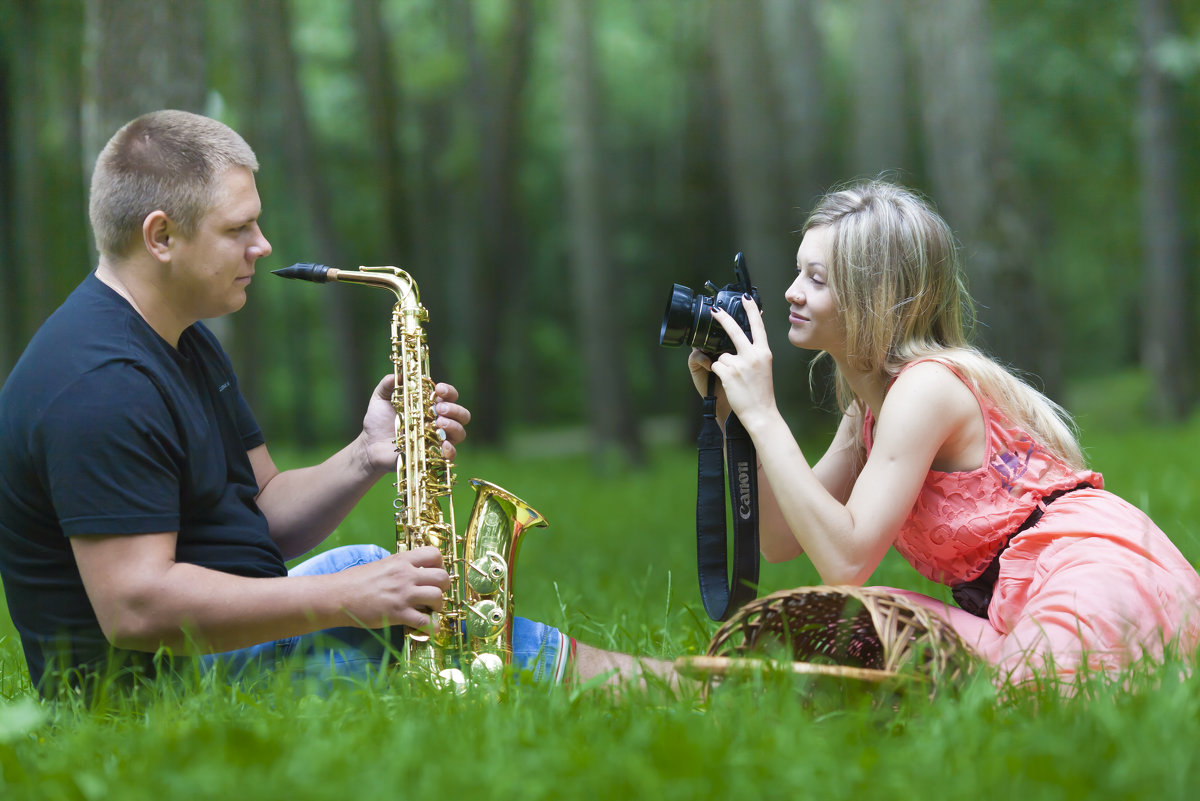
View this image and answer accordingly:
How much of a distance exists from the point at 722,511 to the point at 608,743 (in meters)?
1.16

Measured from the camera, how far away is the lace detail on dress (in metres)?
2.93

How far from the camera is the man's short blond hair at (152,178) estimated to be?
2.73 meters

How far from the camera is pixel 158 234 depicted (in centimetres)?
275

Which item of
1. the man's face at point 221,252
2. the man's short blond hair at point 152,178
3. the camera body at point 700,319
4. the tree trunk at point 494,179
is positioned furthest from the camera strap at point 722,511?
the tree trunk at point 494,179

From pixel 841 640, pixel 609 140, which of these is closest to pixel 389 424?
pixel 841 640

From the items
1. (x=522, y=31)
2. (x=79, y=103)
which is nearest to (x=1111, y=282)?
(x=522, y=31)

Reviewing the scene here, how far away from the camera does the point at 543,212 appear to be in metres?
28.9

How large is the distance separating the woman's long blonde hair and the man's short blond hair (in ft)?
5.47

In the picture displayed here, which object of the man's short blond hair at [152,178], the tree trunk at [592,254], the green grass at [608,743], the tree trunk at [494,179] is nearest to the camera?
the green grass at [608,743]

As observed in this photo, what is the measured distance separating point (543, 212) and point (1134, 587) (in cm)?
2695

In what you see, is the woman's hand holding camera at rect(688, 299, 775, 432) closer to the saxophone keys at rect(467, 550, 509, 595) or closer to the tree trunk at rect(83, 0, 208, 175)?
the saxophone keys at rect(467, 550, 509, 595)

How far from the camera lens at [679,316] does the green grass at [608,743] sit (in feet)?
3.31

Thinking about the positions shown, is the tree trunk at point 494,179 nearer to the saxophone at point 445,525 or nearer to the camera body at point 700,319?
the saxophone at point 445,525

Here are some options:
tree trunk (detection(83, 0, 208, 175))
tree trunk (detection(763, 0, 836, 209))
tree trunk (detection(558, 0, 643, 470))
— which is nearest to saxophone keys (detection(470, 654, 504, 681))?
tree trunk (detection(83, 0, 208, 175))
